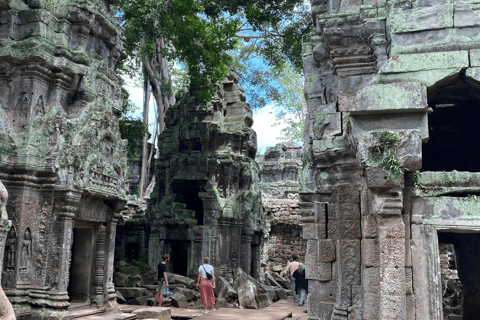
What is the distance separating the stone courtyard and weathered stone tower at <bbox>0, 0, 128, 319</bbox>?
28 millimetres

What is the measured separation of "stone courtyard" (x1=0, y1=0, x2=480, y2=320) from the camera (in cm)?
473

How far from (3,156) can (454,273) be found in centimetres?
1250

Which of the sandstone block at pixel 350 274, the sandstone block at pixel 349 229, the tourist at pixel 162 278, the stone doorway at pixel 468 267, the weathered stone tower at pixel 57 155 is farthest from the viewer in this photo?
the tourist at pixel 162 278

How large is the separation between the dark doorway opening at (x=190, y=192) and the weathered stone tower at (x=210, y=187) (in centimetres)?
3

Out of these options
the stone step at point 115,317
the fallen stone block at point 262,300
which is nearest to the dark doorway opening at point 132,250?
the fallen stone block at point 262,300

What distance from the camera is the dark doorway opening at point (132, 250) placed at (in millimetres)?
16938

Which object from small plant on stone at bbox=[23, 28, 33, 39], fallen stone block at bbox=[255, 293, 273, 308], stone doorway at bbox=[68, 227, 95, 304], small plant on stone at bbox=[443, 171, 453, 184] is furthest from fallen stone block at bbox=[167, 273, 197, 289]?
small plant on stone at bbox=[443, 171, 453, 184]

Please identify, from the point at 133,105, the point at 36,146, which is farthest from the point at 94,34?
the point at 133,105

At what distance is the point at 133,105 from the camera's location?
2702cm

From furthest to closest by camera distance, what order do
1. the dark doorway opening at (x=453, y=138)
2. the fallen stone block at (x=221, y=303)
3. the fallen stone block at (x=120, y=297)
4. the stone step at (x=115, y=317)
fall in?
the fallen stone block at (x=221, y=303) < the fallen stone block at (x=120, y=297) < the stone step at (x=115, y=317) < the dark doorway opening at (x=453, y=138)

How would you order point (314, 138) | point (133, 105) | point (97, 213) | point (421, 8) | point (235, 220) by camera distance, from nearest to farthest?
point (421, 8) → point (314, 138) → point (97, 213) → point (235, 220) → point (133, 105)

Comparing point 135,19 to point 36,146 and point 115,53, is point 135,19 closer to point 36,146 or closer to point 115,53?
point 115,53

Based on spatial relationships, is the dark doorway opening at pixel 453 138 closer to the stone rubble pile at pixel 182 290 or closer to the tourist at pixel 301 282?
the tourist at pixel 301 282

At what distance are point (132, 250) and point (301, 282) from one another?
686 centimetres
